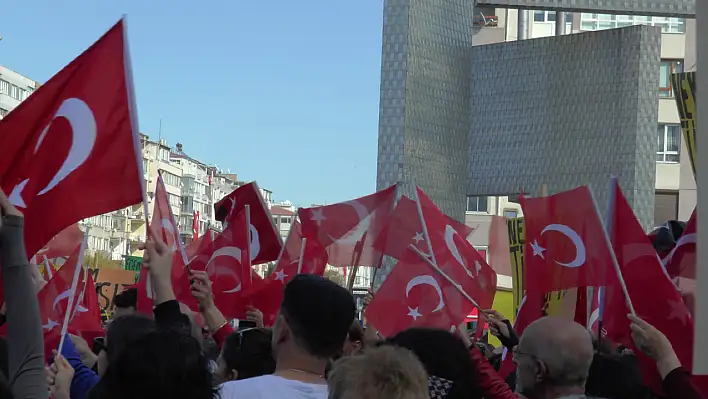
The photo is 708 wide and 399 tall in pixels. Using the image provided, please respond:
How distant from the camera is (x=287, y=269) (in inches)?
434

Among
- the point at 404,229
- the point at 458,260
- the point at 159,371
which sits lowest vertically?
the point at 458,260

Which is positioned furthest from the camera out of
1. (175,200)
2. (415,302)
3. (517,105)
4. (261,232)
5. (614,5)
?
(175,200)

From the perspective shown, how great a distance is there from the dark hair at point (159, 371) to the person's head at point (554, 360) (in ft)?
5.10

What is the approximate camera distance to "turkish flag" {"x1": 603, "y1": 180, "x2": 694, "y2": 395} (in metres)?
6.04

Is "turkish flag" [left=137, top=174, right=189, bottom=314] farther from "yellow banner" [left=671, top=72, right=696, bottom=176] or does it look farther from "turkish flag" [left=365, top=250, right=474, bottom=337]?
"yellow banner" [left=671, top=72, right=696, bottom=176]

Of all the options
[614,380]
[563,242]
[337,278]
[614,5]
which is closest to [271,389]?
[614,380]

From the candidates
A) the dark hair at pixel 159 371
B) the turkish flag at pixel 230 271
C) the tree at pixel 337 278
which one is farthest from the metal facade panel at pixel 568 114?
the dark hair at pixel 159 371

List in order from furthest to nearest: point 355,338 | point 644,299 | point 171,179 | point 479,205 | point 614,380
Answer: point 171,179, point 479,205, point 355,338, point 644,299, point 614,380

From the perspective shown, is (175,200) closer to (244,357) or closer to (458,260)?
(458,260)

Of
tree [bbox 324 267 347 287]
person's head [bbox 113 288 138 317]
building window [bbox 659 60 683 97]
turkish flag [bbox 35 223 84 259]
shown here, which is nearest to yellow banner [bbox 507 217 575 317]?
tree [bbox 324 267 347 287]

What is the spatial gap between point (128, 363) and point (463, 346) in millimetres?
2139

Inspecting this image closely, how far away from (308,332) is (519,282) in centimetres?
733

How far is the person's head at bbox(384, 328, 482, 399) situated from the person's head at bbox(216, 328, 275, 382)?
87cm

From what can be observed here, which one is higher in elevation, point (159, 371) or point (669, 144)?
point (669, 144)
